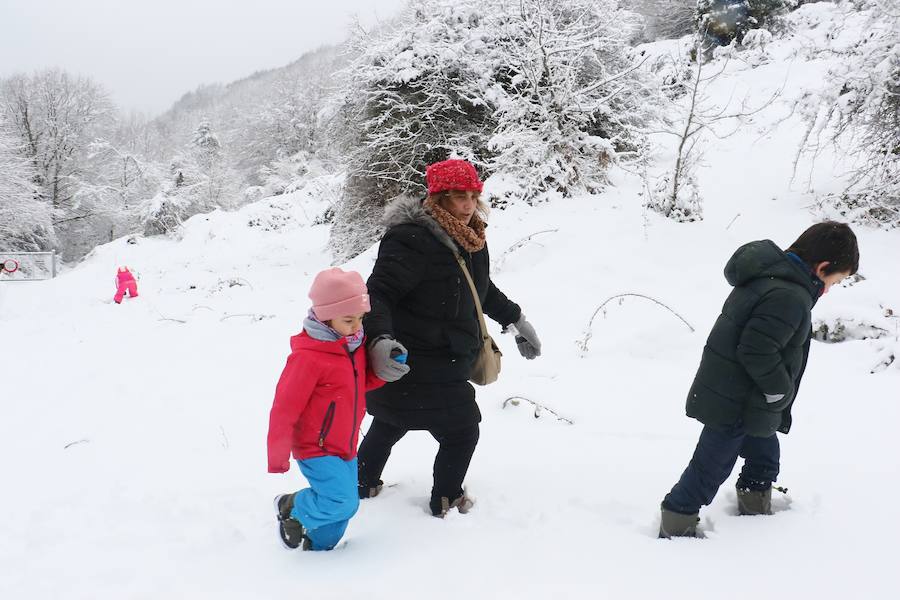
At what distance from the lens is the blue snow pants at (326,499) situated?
7.40ft

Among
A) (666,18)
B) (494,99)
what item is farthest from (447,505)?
(666,18)

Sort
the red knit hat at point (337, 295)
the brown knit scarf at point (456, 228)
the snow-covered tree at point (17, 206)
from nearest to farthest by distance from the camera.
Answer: the red knit hat at point (337, 295) < the brown knit scarf at point (456, 228) < the snow-covered tree at point (17, 206)

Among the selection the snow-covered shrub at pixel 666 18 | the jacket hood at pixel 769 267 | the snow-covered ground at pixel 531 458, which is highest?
the snow-covered shrub at pixel 666 18

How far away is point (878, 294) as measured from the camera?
202 inches

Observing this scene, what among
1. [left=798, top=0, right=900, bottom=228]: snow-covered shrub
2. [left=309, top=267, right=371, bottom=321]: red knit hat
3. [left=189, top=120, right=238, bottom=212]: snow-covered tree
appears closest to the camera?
[left=309, top=267, right=371, bottom=321]: red knit hat

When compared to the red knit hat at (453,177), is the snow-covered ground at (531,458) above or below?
below

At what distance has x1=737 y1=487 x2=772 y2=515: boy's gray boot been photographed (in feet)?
8.55

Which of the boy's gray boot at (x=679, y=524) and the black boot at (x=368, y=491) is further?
the black boot at (x=368, y=491)

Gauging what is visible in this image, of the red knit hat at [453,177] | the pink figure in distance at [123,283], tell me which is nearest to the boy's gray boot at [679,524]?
the red knit hat at [453,177]

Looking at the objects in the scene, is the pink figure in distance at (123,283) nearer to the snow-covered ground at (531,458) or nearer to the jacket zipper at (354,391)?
the snow-covered ground at (531,458)

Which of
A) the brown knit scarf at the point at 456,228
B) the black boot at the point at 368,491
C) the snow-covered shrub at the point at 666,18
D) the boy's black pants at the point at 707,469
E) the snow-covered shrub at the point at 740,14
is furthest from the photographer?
the snow-covered shrub at the point at 666,18

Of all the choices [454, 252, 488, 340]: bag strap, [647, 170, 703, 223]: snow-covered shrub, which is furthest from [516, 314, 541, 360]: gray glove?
[647, 170, 703, 223]: snow-covered shrub

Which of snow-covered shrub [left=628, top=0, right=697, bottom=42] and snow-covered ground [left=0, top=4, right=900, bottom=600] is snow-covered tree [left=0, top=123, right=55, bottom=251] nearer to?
snow-covered ground [left=0, top=4, right=900, bottom=600]

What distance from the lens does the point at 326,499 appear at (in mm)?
2264
